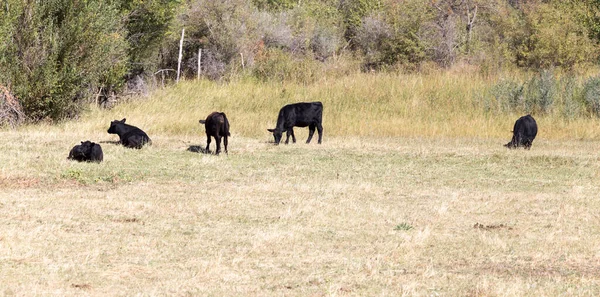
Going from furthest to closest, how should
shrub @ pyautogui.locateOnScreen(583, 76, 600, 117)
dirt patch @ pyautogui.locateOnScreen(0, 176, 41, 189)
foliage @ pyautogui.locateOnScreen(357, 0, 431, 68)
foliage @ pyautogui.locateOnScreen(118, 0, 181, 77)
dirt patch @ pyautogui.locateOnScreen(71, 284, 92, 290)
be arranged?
foliage @ pyautogui.locateOnScreen(357, 0, 431, 68) → foliage @ pyautogui.locateOnScreen(118, 0, 181, 77) → shrub @ pyautogui.locateOnScreen(583, 76, 600, 117) → dirt patch @ pyautogui.locateOnScreen(0, 176, 41, 189) → dirt patch @ pyautogui.locateOnScreen(71, 284, 92, 290)

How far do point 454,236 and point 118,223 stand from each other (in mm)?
4510

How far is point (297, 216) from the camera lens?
1194 centimetres

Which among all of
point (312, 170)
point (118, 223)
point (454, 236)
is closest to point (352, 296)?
point (454, 236)

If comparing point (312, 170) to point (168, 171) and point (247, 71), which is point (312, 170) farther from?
point (247, 71)

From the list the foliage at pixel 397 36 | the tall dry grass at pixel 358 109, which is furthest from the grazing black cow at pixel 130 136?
the foliage at pixel 397 36

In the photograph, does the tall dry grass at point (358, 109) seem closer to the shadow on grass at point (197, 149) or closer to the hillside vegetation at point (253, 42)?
the hillside vegetation at point (253, 42)

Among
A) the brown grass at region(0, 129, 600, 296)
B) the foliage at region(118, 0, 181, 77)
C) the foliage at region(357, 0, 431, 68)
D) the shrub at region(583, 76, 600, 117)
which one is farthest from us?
the foliage at region(357, 0, 431, 68)

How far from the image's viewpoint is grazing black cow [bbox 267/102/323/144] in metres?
22.1

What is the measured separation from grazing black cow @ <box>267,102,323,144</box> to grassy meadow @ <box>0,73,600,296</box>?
563 mm

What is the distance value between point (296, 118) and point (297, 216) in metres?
10.5

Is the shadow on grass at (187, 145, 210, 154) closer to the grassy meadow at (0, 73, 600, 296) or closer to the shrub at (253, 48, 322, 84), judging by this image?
the grassy meadow at (0, 73, 600, 296)

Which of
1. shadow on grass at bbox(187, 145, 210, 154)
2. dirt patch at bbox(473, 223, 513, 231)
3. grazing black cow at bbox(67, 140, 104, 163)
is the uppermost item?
dirt patch at bbox(473, 223, 513, 231)

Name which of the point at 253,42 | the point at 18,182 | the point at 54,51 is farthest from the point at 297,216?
the point at 253,42

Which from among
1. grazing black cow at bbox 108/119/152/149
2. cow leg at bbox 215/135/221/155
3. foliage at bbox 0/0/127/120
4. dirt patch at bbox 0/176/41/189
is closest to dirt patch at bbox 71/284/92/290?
dirt patch at bbox 0/176/41/189
